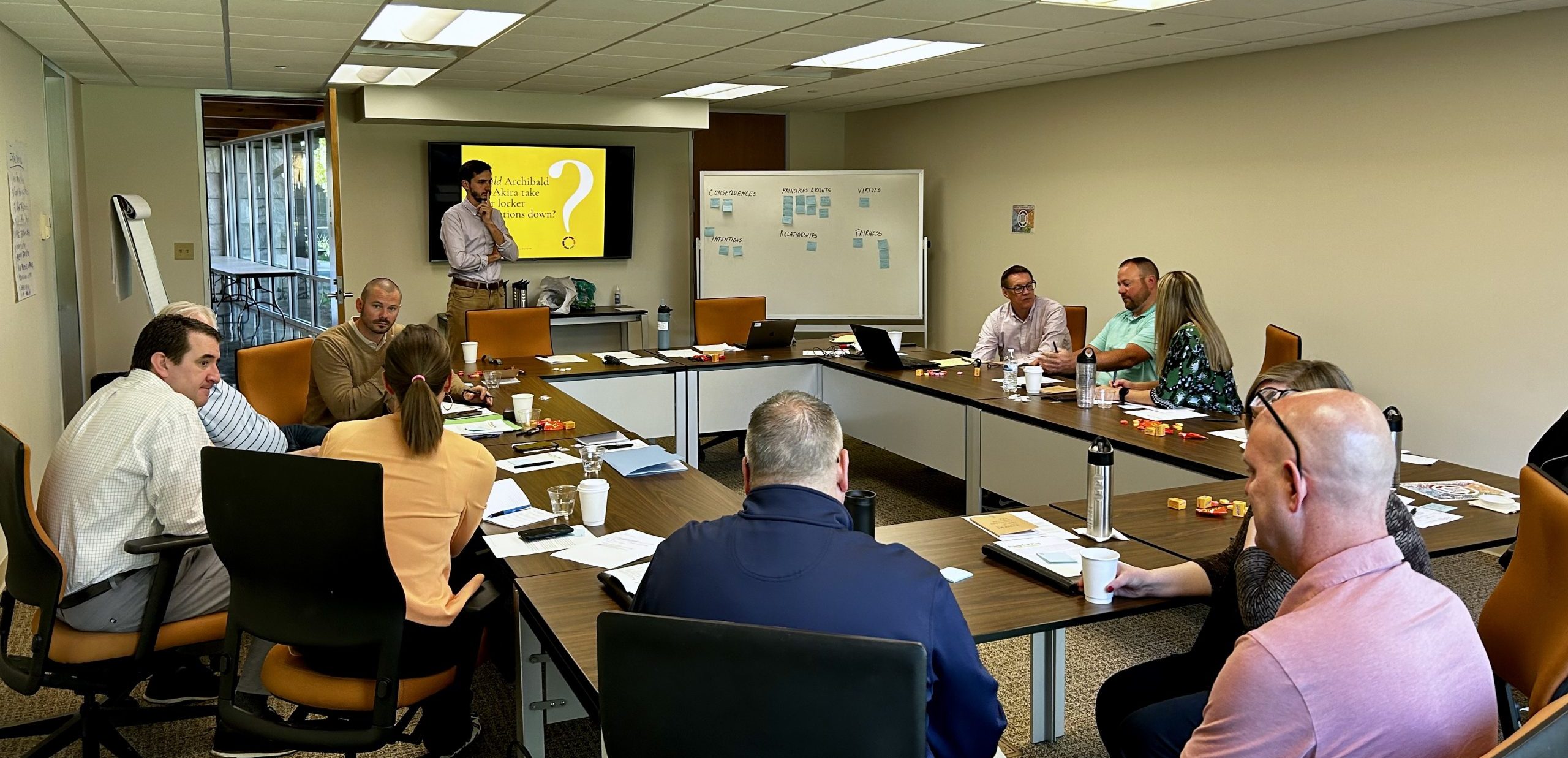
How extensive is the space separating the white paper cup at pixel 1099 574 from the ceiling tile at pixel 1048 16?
120 inches

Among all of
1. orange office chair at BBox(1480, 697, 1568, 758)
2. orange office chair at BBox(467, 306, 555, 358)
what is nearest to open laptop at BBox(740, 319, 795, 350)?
orange office chair at BBox(467, 306, 555, 358)

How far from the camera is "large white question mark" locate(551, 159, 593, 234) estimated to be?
877 centimetres

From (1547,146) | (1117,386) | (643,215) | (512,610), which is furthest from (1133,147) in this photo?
(512,610)

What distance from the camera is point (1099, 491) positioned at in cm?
260

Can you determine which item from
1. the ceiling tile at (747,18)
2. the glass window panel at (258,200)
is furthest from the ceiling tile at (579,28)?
the glass window panel at (258,200)

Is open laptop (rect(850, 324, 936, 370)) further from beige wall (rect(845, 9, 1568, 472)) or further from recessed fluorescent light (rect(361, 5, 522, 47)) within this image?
recessed fluorescent light (rect(361, 5, 522, 47))

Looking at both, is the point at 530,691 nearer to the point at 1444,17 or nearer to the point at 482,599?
the point at 482,599

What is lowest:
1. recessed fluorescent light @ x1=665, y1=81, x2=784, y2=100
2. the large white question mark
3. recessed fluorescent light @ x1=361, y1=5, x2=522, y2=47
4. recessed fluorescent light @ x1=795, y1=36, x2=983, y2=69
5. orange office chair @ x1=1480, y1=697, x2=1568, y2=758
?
orange office chair @ x1=1480, y1=697, x2=1568, y2=758

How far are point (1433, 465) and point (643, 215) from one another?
677 cm

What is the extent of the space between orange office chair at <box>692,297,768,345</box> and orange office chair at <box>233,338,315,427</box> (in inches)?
95.8

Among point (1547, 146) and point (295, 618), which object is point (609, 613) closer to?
point (295, 618)

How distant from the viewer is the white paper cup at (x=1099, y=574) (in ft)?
7.13

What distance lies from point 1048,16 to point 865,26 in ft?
2.60

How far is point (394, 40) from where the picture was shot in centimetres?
562
